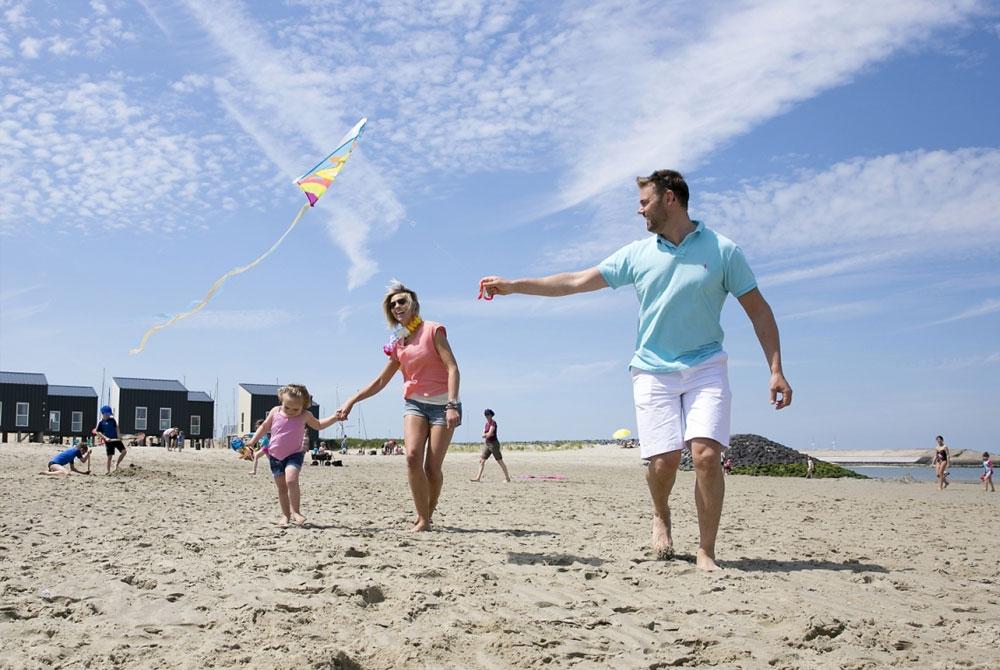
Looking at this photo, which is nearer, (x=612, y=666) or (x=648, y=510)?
(x=612, y=666)

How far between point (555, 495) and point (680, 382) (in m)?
6.82

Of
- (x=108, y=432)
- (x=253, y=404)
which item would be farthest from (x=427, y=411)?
(x=253, y=404)

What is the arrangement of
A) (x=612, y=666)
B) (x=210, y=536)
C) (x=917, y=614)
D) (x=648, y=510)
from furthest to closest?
(x=648, y=510), (x=210, y=536), (x=917, y=614), (x=612, y=666)

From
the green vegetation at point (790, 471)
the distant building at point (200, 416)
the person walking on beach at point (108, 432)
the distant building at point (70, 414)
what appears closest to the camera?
the person walking on beach at point (108, 432)

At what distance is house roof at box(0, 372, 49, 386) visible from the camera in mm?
45219

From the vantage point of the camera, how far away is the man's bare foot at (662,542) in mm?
4789

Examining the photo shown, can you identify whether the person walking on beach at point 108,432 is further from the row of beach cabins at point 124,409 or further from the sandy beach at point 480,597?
the row of beach cabins at point 124,409

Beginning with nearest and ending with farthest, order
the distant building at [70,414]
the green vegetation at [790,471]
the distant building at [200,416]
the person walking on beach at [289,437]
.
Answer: the person walking on beach at [289,437] < the green vegetation at [790,471] < the distant building at [70,414] < the distant building at [200,416]

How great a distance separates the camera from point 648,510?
8617 millimetres

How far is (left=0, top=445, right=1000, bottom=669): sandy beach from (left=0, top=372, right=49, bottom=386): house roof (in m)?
44.5

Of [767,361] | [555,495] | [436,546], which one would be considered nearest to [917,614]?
[767,361]

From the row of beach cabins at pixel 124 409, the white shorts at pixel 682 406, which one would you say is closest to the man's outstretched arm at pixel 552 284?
the white shorts at pixel 682 406

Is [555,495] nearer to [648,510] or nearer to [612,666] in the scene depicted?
[648,510]

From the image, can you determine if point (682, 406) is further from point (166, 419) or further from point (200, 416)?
point (200, 416)
